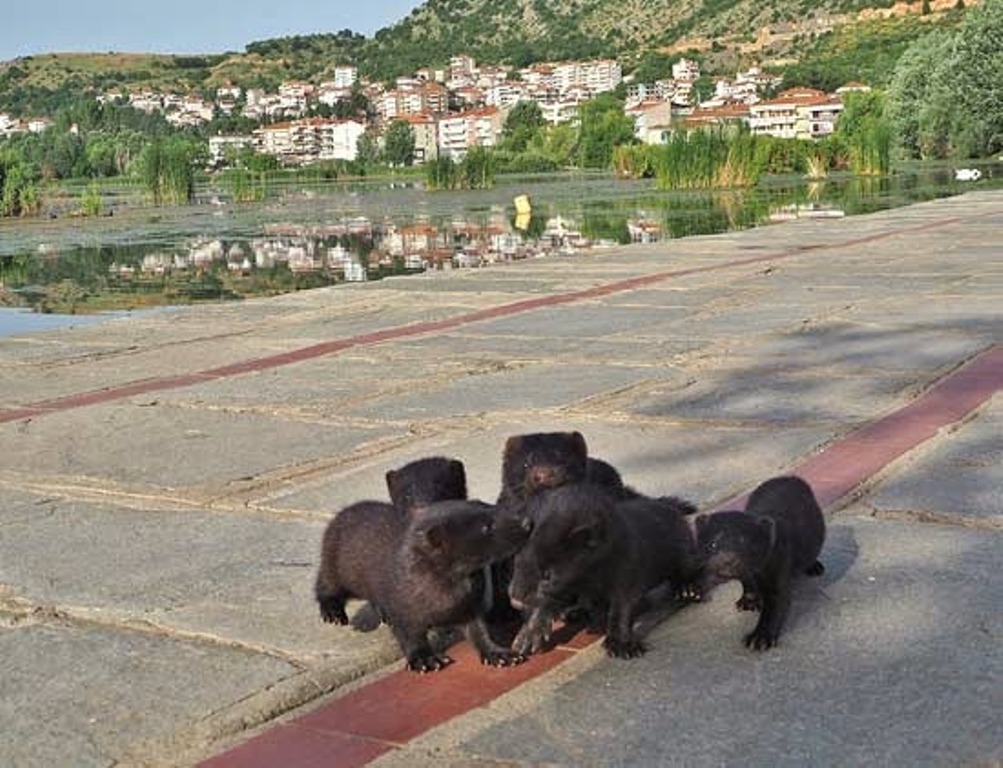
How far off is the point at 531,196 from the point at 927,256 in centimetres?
3288

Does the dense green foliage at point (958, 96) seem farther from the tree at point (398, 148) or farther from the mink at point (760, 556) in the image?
the tree at point (398, 148)

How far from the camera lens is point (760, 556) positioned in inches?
148

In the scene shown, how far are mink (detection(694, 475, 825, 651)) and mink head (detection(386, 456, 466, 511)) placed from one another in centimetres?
70

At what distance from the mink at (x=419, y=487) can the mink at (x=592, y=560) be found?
1.04 feet

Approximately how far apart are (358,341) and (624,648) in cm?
734

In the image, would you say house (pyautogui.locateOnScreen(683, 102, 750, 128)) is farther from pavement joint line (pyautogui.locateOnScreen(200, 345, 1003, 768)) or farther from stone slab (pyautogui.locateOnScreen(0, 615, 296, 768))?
pavement joint line (pyautogui.locateOnScreen(200, 345, 1003, 768))

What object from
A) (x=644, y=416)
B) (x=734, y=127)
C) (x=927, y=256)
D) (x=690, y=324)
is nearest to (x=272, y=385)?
(x=644, y=416)

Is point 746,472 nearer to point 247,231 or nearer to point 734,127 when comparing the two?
point 247,231

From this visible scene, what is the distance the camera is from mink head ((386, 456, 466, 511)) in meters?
4.07

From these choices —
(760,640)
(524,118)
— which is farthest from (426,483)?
(524,118)

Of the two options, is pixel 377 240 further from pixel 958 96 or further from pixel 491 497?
pixel 958 96

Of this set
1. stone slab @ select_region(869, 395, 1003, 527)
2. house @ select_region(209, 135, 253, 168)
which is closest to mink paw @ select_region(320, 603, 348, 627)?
stone slab @ select_region(869, 395, 1003, 527)

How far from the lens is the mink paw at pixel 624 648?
11.9ft

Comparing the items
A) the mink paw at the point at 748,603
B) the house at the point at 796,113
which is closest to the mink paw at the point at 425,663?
the mink paw at the point at 748,603
